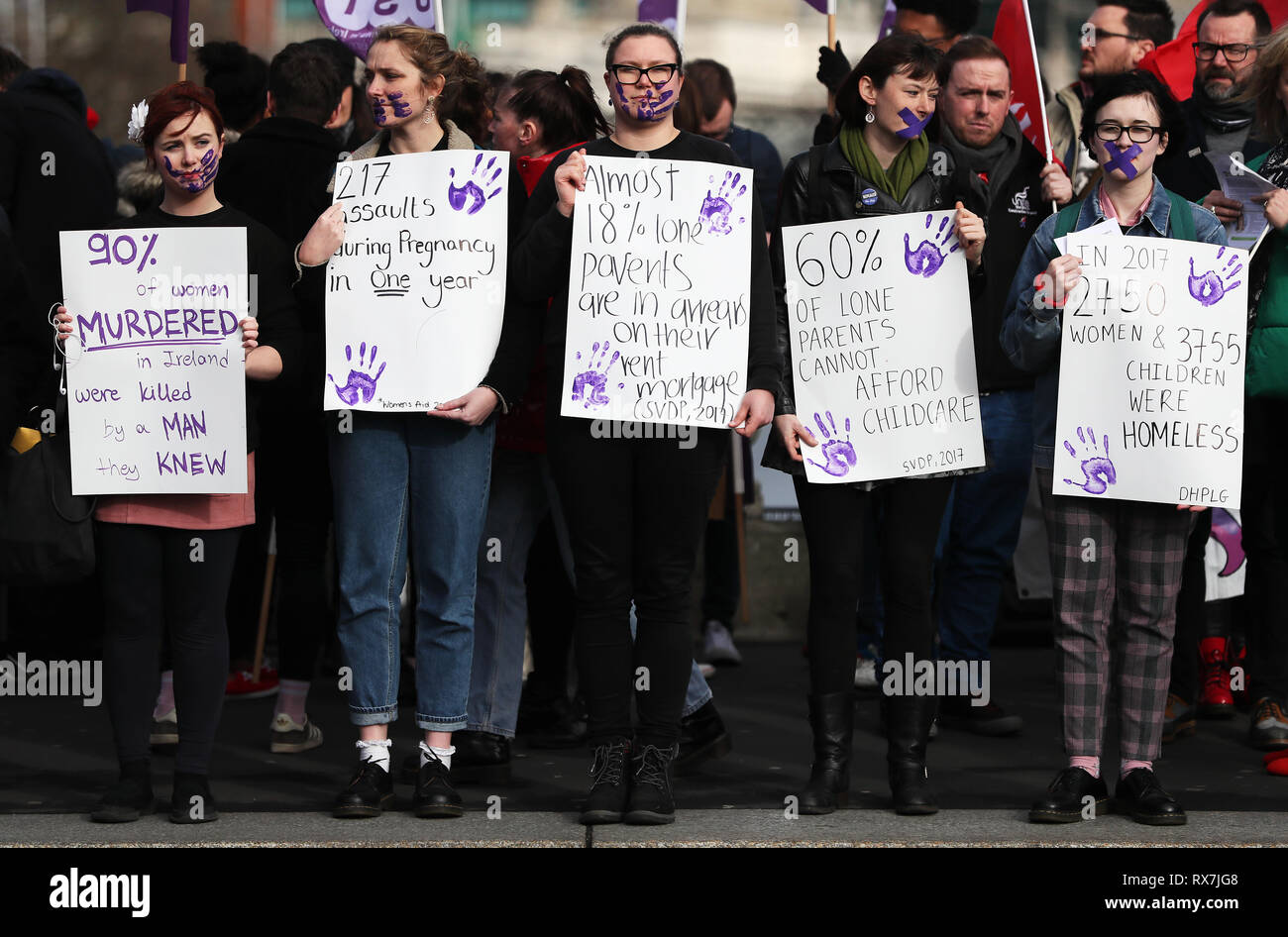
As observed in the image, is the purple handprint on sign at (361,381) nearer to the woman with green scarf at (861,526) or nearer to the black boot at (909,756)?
the woman with green scarf at (861,526)

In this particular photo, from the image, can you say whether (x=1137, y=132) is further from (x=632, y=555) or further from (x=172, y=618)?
(x=172, y=618)

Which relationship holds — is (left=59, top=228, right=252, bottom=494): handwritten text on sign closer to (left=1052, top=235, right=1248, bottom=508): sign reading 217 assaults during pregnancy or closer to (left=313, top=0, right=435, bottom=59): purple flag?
(left=313, top=0, right=435, bottom=59): purple flag

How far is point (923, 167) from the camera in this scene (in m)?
4.85

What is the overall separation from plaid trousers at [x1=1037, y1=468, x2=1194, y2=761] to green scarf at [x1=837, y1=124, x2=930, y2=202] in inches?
35.3

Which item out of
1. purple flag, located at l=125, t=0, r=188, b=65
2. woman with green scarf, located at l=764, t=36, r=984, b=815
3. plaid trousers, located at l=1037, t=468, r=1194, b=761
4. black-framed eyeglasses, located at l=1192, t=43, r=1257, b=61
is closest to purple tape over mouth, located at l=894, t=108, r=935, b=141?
woman with green scarf, located at l=764, t=36, r=984, b=815

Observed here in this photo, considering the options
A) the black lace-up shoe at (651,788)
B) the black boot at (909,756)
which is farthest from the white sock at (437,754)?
the black boot at (909,756)

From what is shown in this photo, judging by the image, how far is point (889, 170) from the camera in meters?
4.84

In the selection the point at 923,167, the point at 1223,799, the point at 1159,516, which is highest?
the point at 923,167

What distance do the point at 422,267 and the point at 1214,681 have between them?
3.33m

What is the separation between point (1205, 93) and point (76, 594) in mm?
4829

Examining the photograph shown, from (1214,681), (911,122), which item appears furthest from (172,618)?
(1214,681)

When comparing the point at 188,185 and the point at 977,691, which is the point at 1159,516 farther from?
the point at 188,185

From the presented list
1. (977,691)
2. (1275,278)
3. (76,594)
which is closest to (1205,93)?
(1275,278)

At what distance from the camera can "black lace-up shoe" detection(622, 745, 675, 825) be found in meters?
4.63
